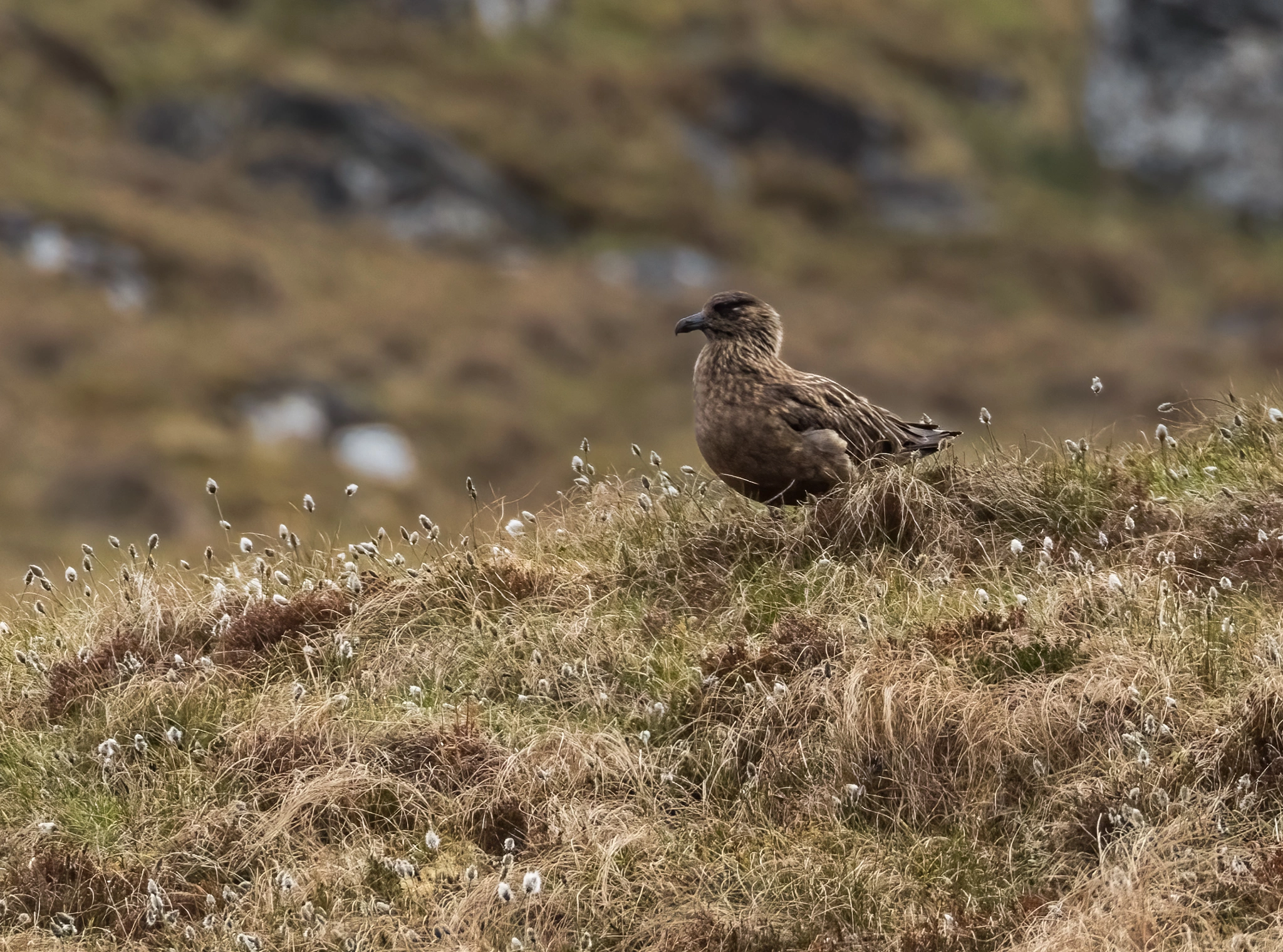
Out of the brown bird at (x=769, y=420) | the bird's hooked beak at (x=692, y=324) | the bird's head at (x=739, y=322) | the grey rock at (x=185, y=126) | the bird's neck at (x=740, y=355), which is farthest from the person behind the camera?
the grey rock at (x=185, y=126)

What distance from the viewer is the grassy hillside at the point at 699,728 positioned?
683cm

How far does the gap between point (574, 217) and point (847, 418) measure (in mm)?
106830

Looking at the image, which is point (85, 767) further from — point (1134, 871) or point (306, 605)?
point (1134, 871)

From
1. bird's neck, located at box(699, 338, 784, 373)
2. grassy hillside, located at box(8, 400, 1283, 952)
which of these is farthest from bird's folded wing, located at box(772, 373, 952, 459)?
grassy hillside, located at box(8, 400, 1283, 952)

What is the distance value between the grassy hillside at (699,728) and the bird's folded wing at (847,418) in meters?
0.50

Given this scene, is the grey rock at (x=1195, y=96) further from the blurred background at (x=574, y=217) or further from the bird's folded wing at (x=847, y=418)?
the bird's folded wing at (x=847, y=418)

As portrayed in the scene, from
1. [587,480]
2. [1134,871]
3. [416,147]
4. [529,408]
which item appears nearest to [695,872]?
[1134,871]

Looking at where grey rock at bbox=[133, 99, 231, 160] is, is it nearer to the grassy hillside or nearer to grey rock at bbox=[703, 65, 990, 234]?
grey rock at bbox=[703, 65, 990, 234]

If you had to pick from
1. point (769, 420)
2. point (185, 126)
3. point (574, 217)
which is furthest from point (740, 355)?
point (185, 126)

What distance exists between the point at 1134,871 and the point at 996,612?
1870 mm

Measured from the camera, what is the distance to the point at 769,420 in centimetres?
935

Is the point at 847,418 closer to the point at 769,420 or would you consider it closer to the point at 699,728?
the point at 769,420

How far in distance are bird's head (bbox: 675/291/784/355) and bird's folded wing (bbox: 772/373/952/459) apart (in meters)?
0.33

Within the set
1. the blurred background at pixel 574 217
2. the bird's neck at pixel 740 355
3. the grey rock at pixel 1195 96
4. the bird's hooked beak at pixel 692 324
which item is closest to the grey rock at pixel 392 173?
the blurred background at pixel 574 217
